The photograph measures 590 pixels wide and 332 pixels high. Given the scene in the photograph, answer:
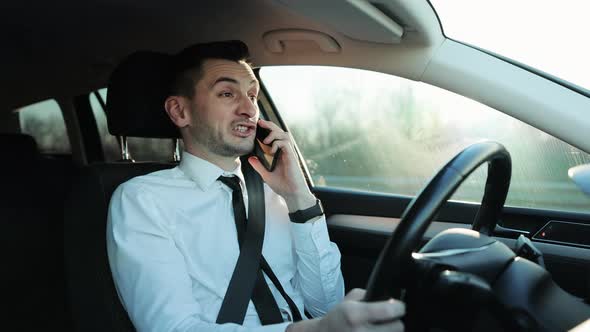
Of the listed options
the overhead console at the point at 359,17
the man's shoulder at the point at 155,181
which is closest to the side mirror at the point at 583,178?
the overhead console at the point at 359,17

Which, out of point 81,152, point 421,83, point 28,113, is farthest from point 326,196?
point 28,113

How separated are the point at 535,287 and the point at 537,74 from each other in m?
0.84

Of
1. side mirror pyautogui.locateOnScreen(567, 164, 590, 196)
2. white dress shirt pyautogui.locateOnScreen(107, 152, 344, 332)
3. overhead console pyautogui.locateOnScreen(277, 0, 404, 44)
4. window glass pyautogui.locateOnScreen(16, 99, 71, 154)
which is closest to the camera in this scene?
side mirror pyautogui.locateOnScreen(567, 164, 590, 196)

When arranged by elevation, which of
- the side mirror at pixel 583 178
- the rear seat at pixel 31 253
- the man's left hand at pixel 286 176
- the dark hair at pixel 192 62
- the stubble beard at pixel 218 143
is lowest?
the rear seat at pixel 31 253

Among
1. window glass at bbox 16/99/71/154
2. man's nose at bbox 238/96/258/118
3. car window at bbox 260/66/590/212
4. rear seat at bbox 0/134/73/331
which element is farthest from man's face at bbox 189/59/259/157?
window glass at bbox 16/99/71/154

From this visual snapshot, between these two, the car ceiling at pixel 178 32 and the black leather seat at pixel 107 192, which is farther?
the car ceiling at pixel 178 32

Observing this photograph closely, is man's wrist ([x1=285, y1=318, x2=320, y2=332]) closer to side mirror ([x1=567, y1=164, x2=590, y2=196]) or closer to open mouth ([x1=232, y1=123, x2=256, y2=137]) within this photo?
side mirror ([x1=567, y1=164, x2=590, y2=196])

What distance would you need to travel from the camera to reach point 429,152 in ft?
7.20

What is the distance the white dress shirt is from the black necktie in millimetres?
31

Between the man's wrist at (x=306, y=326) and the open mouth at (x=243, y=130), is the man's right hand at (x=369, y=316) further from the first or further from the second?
the open mouth at (x=243, y=130)

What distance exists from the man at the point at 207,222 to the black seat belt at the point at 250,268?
0.14 ft

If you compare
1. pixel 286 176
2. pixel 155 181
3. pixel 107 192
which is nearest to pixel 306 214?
pixel 286 176

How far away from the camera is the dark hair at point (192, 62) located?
1902 millimetres

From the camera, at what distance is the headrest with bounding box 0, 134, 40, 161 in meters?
2.37
